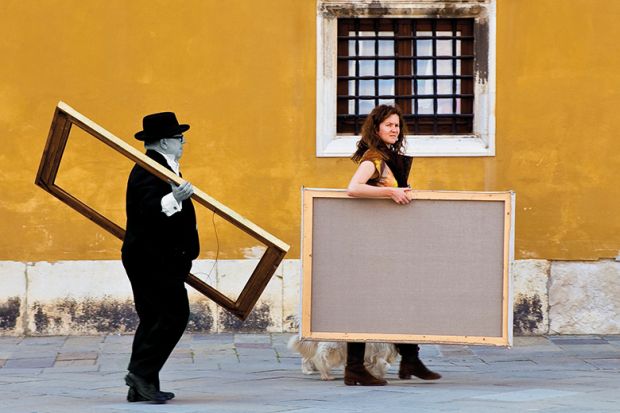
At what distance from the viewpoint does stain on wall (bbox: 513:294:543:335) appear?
11.1 metres

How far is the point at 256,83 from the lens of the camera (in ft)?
36.4

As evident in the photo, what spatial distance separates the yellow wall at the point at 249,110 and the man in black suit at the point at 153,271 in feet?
11.1

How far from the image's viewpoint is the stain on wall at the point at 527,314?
11.1 metres

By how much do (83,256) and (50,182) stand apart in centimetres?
324

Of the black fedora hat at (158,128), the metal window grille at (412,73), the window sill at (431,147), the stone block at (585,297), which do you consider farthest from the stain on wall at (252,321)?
the black fedora hat at (158,128)

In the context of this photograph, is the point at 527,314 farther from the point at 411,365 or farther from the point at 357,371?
the point at 357,371

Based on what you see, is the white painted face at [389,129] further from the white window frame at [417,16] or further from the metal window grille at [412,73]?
the metal window grille at [412,73]

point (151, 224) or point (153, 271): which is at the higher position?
point (151, 224)

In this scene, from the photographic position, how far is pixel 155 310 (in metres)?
7.62

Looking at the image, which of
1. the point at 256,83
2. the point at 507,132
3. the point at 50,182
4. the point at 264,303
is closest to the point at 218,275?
the point at 264,303

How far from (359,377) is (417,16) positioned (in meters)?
3.98

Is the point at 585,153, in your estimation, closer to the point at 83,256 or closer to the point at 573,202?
the point at 573,202

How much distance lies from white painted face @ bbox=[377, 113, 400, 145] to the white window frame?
2632 mm

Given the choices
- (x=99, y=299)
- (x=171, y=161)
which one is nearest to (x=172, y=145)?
(x=171, y=161)
